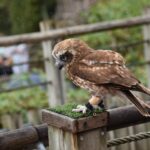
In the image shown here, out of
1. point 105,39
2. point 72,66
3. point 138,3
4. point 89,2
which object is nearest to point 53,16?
point 89,2

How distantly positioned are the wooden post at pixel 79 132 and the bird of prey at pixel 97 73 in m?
0.08

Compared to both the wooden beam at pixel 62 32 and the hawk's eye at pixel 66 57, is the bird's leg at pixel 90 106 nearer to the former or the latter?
the hawk's eye at pixel 66 57

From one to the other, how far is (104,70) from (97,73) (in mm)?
32

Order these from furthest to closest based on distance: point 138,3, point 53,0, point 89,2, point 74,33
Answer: point 53,0 → point 89,2 → point 138,3 → point 74,33

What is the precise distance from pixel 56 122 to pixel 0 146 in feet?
0.92

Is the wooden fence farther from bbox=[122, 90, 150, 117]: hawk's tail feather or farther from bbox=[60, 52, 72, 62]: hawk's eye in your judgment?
bbox=[60, 52, 72, 62]: hawk's eye

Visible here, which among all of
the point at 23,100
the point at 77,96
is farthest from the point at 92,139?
the point at 23,100

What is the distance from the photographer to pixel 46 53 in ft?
20.1

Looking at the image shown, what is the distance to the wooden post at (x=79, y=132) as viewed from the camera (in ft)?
8.21

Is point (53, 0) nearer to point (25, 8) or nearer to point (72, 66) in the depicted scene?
point (25, 8)

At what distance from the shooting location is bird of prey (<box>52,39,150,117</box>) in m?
2.64

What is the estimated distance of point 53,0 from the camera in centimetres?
1808

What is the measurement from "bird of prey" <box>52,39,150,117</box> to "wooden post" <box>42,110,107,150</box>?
75 mm

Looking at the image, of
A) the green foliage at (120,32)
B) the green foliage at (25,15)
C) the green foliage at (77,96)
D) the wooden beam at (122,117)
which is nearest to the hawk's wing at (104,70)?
the wooden beam at (122,117)
